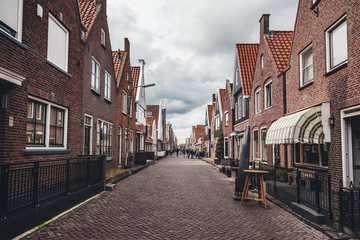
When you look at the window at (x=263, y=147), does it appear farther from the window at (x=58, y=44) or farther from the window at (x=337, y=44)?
the window at (x=58, y=44)

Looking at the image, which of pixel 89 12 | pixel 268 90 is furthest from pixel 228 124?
pixel 89 12

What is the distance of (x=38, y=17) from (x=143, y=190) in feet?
24.2

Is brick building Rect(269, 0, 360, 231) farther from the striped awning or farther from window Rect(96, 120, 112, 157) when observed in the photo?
window Rect(96, 120, 112, 157)

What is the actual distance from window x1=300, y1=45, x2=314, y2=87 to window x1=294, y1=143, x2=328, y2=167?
2.45 metres

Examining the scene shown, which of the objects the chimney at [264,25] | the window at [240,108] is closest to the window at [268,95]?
the chimney at [264,25]

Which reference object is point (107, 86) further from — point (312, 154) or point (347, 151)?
point (347, 151)

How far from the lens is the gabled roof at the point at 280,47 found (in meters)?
14.1

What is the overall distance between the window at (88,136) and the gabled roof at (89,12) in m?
4.27

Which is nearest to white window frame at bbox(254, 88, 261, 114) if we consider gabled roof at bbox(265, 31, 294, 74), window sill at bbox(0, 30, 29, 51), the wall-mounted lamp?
gabled roof at bbox(265, 31, 294, 74)

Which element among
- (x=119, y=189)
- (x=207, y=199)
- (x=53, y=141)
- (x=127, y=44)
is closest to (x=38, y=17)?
(x=53, y=141)

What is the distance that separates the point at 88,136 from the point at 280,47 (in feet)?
38.7

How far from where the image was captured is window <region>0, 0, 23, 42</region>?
6340mm

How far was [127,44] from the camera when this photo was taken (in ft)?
70.5

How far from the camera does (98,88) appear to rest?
14.1 metres
